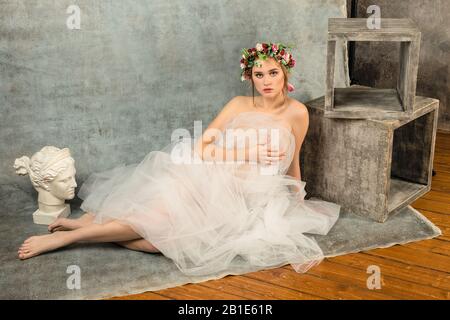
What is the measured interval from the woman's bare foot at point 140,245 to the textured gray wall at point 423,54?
2.28 m

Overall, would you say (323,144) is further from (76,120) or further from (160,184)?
(76,120)

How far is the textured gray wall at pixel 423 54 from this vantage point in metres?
3.85

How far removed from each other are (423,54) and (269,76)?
1751mm

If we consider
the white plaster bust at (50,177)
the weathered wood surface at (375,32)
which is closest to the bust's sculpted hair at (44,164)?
the white plaster bust at (50,177)

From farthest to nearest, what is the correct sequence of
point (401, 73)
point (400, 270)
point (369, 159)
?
point (401, 73)
point (369, 159)
point (400, 270)

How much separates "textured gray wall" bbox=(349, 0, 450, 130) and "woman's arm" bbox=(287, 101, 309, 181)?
1.53 meters

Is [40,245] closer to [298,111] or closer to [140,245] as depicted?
[140,245]

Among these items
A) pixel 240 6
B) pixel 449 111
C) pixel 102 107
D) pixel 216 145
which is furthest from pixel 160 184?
pixel 449 111

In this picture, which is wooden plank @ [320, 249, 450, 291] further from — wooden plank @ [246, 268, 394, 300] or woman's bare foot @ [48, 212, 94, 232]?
woman's bare foot @ [48, 212, 94, 232]

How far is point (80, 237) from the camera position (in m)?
2.49

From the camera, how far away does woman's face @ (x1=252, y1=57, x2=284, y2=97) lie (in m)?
2.61

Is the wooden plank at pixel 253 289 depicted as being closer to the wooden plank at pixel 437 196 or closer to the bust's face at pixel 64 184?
the bust's face at pixel 64 184

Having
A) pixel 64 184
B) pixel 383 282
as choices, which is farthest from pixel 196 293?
pixel 64 184

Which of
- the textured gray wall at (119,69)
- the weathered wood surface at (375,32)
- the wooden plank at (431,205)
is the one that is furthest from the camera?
the wooden plank at (431,205)
